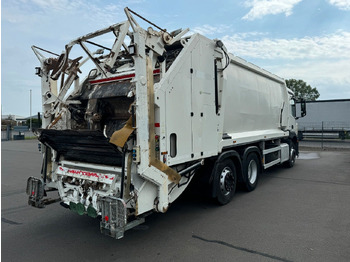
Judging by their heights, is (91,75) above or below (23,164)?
above

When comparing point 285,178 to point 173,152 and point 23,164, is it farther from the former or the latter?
point 23,164

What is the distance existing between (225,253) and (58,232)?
2.54m

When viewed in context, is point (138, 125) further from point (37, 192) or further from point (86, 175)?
point (37, 192)

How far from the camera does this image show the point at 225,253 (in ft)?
11.1

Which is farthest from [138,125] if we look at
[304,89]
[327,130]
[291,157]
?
[304,89]

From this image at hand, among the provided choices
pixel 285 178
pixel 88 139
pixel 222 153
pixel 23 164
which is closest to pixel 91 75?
pixel 88 139

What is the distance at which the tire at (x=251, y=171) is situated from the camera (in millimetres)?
5895

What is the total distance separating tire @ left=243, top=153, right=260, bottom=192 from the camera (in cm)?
589

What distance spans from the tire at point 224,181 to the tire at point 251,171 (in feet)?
1.79

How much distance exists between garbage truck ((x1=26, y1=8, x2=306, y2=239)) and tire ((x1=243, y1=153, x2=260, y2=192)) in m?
0.09

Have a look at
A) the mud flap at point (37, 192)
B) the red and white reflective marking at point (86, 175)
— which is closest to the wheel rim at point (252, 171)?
the red and white reflective marking at point (86, 175)

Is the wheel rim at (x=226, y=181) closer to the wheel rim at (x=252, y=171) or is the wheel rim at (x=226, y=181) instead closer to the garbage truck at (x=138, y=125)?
the garbage truck at (x=138, y=125)

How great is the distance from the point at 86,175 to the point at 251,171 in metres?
3.98

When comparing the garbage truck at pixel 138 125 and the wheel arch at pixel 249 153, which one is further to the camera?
the wheel arch at pixel 249 153
